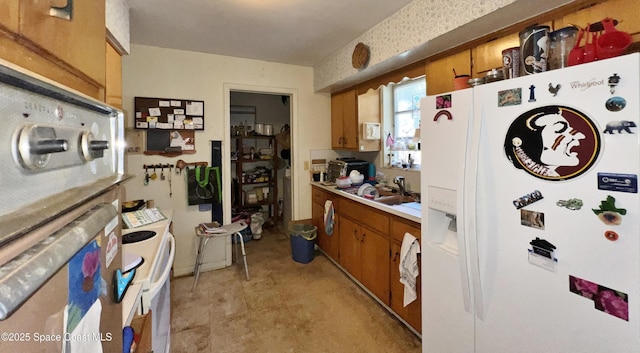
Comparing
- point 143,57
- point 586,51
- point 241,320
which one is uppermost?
point 143,57

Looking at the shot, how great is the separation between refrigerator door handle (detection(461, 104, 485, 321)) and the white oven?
131cm

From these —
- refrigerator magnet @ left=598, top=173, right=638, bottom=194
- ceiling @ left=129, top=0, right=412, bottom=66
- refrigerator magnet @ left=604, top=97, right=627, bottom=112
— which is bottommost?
refrigerator magnet @ left=598, top=173, right=638, bottom=194

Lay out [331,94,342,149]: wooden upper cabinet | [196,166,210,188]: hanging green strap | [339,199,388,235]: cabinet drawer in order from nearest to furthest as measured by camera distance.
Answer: [339,199,388,235]: cabinet drawer < [196,166,210,188]: hanging green strap < [331,94,342,149]: wooden upper cabinet

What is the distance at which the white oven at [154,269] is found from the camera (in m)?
1.00

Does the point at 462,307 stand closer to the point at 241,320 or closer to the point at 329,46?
the point at 241,320

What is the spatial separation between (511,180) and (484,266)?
413mm

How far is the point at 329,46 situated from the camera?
2838mm

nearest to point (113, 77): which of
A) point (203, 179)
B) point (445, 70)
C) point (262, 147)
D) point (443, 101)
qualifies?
point (203, 179)

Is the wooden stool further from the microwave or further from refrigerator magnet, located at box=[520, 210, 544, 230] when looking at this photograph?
refrigerator magnet, located at box=[520, 210, 544, 230]

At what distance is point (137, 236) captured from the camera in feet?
5.03

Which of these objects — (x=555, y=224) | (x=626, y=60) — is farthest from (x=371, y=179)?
(x=626, y=60)

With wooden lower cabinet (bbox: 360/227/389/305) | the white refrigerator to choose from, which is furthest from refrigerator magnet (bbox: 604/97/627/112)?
wooden lower cabinet (bbox: 360/227/389/305)

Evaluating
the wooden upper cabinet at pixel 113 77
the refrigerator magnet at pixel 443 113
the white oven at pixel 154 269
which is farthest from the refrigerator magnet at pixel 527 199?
the wooden upper cabinet at pixel 113 77

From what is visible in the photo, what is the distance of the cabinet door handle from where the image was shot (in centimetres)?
41
